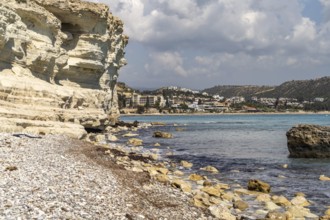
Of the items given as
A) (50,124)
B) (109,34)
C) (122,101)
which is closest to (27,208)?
(50,124)

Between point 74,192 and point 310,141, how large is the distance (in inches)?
900

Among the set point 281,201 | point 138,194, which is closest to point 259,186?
point 281,201

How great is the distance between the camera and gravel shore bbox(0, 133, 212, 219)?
899 cm

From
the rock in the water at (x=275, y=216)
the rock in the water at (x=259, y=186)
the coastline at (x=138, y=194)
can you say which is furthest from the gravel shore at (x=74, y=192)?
the rock in the water at (x=259, y=186)

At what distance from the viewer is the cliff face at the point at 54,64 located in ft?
89.4

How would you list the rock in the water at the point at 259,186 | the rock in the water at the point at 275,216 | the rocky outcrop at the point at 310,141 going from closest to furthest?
the rock in the water at the point at 275,216, the rock in the water at the point at 259,186, the rocky outcrop at the point at 310,141

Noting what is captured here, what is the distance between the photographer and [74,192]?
10.8 meters

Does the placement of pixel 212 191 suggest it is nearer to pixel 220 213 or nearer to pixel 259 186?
pixel 259 186

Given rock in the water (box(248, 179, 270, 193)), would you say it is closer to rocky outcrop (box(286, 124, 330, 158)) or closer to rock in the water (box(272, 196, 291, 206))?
rock in the water (box(272, 196, 291, 206))

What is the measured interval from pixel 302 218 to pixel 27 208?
9.19 m

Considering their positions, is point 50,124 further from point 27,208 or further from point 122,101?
point 122,101

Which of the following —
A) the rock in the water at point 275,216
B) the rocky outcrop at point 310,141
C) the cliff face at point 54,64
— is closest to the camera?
the rock in the water at point 275,216

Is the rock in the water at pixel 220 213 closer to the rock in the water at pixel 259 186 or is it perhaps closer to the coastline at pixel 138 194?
the coastline at pixel 138 194

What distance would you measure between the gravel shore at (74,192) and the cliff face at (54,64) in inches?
416
